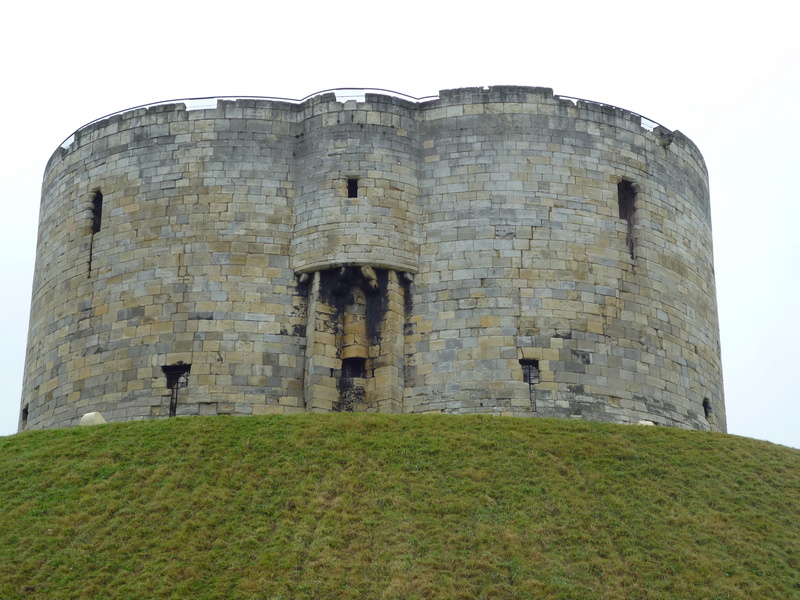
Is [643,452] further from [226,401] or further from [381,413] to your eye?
[226,401]

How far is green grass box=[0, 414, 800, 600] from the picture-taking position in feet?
66.7

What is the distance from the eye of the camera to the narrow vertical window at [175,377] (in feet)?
95.6

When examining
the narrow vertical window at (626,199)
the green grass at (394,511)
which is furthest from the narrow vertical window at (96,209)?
the narrow vertical window at (626,199)

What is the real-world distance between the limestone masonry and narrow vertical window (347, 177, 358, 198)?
0.16 ft

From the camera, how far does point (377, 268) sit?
29.6m

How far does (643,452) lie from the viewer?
2525 centimetres

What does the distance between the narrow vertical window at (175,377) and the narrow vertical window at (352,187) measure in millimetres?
5288

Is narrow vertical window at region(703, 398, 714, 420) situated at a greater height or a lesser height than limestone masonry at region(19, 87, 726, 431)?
lesser

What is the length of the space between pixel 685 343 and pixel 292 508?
12501 mm

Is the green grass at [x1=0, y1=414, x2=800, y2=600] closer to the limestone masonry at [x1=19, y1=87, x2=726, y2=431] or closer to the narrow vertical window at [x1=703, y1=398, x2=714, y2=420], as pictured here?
the limestone masonry at [x1=19, y1=87, x2=726, y2=431]

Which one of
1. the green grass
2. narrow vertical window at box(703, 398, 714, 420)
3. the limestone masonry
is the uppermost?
the limestone masonry

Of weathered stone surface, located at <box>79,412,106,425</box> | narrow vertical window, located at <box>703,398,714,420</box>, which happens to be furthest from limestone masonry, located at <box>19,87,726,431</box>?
weathered stone surface, located at <box>79,412,106,425</box>

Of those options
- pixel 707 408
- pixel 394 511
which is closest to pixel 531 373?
pixel 707 408

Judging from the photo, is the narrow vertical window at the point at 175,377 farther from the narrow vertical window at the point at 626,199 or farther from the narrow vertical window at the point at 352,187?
the narrow vertical window at the point at 626,199
